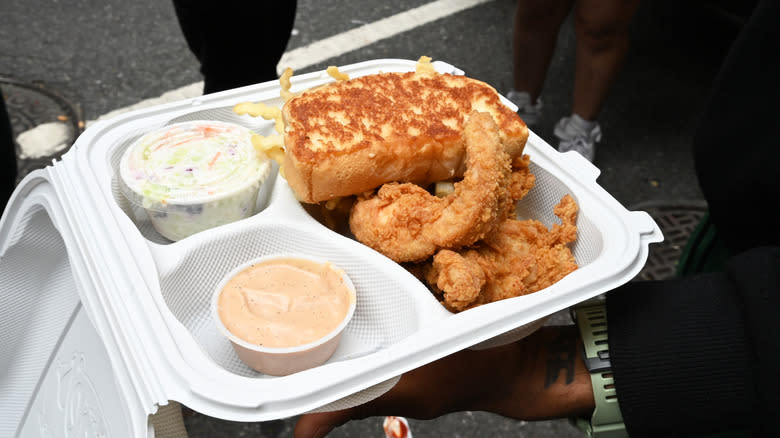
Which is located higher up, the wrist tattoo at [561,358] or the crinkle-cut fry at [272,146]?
the crinkle-cut fry at [272,146]

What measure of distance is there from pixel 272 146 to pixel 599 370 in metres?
0.98

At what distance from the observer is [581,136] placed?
11.5 ft

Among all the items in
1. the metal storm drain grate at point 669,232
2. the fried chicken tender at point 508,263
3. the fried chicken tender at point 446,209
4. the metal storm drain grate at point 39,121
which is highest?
the fried chicken tender at point 446,209

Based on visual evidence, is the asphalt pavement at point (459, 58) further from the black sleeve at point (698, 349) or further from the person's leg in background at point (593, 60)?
the black sleeve at point (698, 349)

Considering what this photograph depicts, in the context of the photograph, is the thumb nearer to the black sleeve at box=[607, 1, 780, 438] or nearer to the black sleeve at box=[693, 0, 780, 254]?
the black sleeve at box=[607, 1, 780, 438]

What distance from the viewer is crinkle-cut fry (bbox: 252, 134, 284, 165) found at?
160 centimetres

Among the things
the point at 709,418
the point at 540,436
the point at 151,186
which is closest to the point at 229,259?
the point at 151,186

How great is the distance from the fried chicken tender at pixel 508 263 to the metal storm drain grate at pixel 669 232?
1.53 m

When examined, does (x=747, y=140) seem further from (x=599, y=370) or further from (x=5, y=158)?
(x=5, y=158)

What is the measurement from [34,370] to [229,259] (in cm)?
63

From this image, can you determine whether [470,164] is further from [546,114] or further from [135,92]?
[135,92]

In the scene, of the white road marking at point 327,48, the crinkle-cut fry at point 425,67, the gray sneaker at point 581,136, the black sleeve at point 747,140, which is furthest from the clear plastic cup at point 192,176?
the gray sneaker at point 581,136

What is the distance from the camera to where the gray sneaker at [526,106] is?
3.67 metres

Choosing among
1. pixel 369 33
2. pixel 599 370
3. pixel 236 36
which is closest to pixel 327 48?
pixel 369 33
